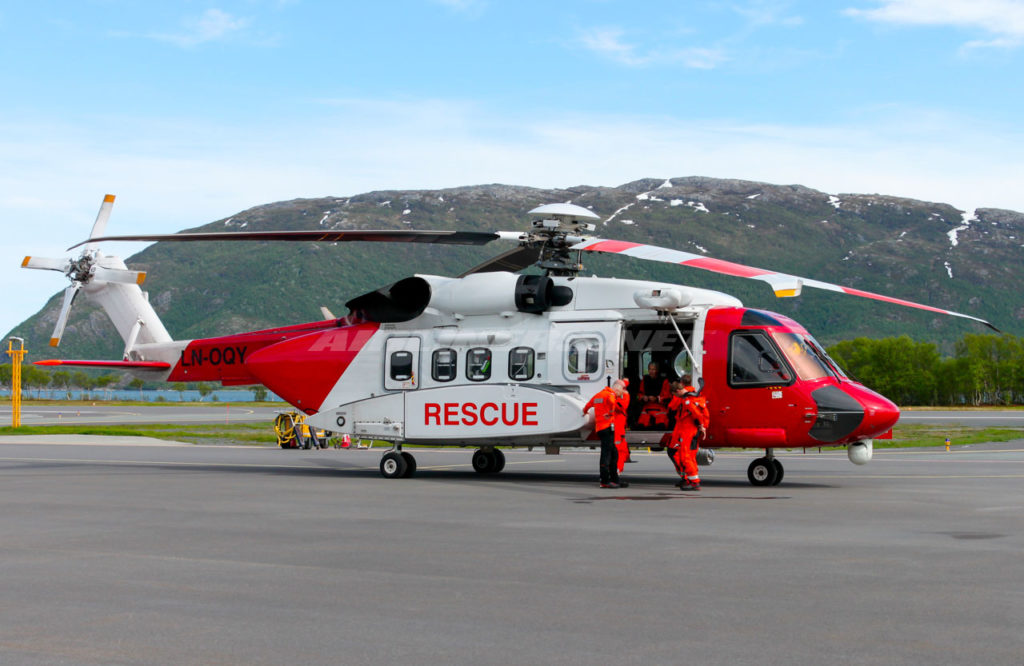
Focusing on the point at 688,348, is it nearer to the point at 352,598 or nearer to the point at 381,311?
the point at 381,311

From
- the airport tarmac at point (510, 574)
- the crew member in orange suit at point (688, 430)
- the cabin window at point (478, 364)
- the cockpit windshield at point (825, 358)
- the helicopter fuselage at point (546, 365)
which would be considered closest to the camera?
the airport tarmac at point (510, 574)

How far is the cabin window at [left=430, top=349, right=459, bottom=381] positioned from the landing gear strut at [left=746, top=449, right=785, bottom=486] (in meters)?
5.74

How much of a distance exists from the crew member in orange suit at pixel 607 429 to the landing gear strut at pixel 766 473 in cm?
254

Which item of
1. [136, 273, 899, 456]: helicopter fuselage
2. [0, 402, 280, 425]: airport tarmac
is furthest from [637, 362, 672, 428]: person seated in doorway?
[0, 402, 280, 425]: airport tarmac

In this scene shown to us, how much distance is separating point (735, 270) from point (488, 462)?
7557 mm

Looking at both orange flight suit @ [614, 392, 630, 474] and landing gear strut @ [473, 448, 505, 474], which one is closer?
orange flight suit @ [614, 392, 630, 474]

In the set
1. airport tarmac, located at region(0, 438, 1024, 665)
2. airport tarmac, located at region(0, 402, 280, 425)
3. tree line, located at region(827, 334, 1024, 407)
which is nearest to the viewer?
airport tarmac, located at region(0, 438, 1024, 665)

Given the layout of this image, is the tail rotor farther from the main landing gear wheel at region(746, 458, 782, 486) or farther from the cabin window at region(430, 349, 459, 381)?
the main landing gear wheel at region(746, 458, 782, 486)

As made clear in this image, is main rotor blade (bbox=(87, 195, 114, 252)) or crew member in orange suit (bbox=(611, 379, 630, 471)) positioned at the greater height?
main rotor blade (bbox=(87, 195, 114, 252))

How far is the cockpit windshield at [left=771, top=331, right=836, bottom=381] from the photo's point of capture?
56.5 ft

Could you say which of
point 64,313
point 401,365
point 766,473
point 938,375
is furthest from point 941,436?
point 938,375

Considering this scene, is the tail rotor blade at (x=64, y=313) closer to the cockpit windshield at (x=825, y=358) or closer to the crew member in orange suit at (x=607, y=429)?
the crew member in orange suit at (x=607, y=429)

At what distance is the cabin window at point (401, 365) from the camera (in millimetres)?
19672

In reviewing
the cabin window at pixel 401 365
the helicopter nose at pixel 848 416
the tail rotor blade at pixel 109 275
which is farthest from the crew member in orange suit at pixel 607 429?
the tail rotor blade at pixel 109 275
